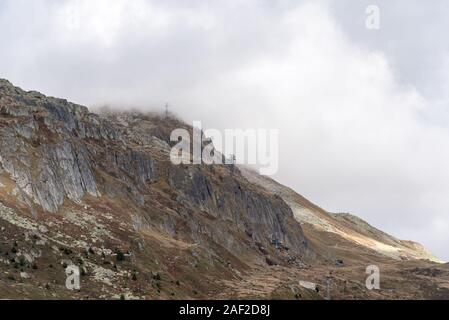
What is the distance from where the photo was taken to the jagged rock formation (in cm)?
6494

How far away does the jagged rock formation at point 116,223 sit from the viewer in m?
64.9

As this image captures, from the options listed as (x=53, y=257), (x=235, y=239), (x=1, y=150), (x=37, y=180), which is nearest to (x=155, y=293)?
(x=53, y=257)

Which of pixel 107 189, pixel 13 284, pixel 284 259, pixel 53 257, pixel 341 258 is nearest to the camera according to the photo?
pixel 13 284

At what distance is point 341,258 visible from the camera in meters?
200

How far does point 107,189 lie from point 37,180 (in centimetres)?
2097

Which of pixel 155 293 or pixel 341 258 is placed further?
pixel 341 258

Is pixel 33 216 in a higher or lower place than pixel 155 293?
higher

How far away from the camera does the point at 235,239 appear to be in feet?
442

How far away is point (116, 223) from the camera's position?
87625 millimetres

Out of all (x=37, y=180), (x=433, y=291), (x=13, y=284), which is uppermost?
(x=37, y=180)
